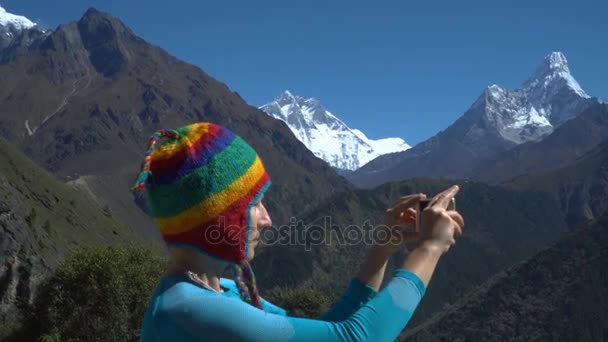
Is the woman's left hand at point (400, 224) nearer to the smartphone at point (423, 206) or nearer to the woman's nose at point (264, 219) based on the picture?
the smartphone at point (423, 206)

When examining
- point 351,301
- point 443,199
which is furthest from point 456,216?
point 351,301

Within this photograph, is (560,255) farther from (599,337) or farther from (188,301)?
(188,301)

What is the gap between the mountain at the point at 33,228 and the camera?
6806cm

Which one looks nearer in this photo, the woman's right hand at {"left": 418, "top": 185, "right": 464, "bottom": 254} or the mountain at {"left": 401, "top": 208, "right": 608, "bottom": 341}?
the woman's right hand at {"left": 418, "top": 185, "right": 464, "bottom": 254}

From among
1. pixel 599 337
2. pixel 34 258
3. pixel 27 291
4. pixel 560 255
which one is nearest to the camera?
pixel 27 291

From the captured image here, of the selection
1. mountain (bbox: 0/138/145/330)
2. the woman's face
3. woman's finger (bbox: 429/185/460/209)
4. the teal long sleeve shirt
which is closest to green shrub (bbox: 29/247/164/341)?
mountain (bbox: 0/138/145/330)

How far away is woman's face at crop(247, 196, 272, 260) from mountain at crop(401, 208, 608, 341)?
13410 centimetres

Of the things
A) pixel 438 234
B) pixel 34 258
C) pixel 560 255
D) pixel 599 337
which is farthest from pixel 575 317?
pixel 438 234

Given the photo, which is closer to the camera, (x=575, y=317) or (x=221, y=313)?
(x=221, y=313)

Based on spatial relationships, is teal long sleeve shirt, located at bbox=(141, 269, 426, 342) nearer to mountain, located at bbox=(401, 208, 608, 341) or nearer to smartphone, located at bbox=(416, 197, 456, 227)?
smartphone, located at bbox=(416, 197, 456, 227)

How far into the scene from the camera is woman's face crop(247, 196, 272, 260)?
3.06 m

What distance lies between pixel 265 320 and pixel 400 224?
122 cm

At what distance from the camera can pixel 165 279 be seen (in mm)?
2992

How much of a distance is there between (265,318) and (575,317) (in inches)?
5572
